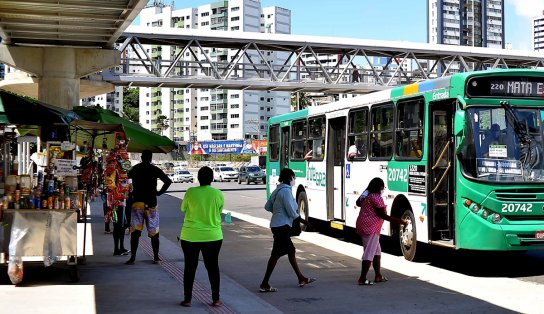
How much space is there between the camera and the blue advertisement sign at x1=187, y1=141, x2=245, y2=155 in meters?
85.7

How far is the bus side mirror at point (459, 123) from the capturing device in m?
11.7

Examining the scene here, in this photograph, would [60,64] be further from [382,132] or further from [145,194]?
[382,132]

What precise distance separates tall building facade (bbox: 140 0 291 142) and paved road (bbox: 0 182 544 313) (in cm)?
12353

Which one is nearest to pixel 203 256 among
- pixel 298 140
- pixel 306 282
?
pixel 306 282

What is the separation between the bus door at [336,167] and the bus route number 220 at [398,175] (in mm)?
2683

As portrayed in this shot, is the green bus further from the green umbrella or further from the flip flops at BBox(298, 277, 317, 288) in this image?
the green umbrella

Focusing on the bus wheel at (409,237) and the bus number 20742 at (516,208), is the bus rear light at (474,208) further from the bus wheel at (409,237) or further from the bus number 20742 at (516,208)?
the bus wheel at (409,237)

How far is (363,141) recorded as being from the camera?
52.1ft

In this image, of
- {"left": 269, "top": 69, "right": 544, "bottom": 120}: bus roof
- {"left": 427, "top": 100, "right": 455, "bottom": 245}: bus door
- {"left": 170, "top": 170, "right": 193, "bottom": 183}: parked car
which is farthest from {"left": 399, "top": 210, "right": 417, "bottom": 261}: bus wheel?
{"left": 170, "top": 170, "right": 193, "bottom": 183}: parked car

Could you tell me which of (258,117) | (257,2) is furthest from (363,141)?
(257,2)

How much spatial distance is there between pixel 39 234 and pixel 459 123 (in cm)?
653

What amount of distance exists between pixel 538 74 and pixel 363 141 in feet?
14.5

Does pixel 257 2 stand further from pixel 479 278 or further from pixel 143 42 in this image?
pixel 479 278

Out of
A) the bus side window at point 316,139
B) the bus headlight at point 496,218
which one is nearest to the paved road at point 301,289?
the bus headlight at point 496,218
